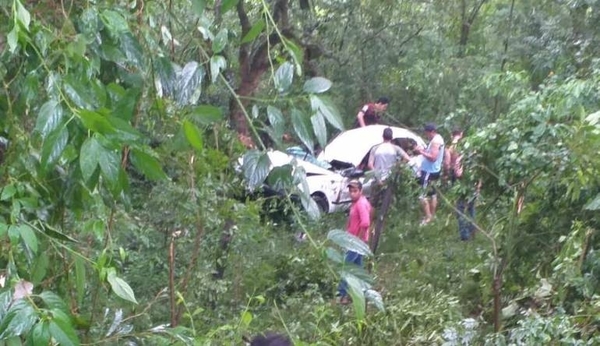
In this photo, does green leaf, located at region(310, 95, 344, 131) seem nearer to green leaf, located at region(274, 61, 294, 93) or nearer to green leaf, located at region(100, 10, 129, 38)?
green leaf, located at region(274, 61, 294, 93)

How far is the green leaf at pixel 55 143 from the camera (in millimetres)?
1623

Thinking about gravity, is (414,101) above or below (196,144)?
below

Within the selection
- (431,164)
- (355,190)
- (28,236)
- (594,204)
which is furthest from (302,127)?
(431,164)

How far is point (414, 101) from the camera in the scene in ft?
52.5

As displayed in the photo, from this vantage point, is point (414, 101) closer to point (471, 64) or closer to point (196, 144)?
point (471, 64)

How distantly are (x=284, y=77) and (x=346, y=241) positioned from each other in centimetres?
34

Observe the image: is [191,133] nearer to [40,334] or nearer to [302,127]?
[302,127]

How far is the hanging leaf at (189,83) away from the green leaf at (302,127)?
0.28 metres

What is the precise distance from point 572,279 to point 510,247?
0.65m

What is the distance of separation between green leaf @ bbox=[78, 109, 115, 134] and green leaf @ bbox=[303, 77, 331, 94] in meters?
0.41

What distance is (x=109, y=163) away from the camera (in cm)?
161

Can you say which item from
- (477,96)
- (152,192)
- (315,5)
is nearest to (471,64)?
(477,96)

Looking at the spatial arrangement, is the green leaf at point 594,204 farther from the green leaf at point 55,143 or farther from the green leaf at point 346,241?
the green leaf at point 55,143

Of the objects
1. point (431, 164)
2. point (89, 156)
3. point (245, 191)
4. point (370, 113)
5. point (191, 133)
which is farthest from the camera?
point (370, 113)
